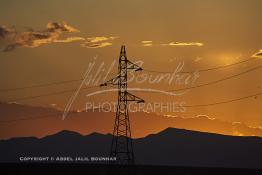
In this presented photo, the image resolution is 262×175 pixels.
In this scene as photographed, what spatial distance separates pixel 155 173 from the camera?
12581 cm

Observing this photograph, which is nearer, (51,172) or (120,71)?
(120,71)

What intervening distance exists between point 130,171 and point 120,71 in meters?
18.8

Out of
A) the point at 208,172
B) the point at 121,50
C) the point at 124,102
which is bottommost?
the point at 208,172

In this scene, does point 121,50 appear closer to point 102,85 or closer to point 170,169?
point 102,85

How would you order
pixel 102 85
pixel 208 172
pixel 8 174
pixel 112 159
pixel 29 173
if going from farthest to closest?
pixel 208 172 → pixel 29 173 → pixel 8 174 → pixel 102 85 → pixel 112 159

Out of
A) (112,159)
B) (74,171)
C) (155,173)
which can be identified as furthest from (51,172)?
(112,159)

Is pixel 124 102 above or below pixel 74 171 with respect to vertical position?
above

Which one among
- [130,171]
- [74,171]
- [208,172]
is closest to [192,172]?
[208,172]

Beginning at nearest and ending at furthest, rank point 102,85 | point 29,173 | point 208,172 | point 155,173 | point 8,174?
point 102,85
point 8,174
point 29,173
point 155,173
point 208,172

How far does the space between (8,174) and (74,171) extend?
17.4 meters

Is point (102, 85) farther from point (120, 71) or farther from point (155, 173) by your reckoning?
point (155, 173)

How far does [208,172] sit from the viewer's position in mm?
137375

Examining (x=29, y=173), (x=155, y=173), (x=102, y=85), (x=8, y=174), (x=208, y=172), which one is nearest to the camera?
(x=102, y=85)

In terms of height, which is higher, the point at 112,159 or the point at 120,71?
the point at 120,71
